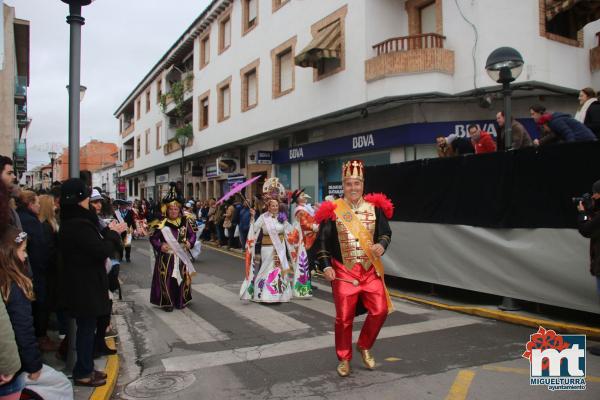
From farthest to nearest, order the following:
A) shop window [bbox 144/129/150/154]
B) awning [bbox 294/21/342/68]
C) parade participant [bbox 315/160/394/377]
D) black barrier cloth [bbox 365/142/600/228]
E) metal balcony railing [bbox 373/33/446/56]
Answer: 1. shop window [bbox 144/129/150/154]
2. awning [bbox 294/21/342/68]
3. metal balcony railing [bbox 373/33/446/56]
4. black barrier cloth [bbox 365/142/600/228]
5. parade participant [bbox 315/160/394/377]

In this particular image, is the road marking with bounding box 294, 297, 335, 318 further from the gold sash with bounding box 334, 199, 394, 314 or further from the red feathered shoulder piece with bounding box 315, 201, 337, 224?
the red feathered shoulder piece with bounding box 315, 201, 337, 224

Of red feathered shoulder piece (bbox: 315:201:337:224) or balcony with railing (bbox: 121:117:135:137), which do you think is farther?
balcony with railing (bbox: 121:117:135:137)

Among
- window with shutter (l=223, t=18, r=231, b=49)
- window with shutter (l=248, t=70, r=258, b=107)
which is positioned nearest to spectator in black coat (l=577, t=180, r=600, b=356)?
window with shutter (l=248, t=70, r=258, b=107)

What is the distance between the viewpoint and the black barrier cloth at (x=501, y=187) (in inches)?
258

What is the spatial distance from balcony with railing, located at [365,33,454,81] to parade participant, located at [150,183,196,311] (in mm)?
7753

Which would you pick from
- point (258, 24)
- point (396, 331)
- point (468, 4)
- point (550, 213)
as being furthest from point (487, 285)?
point (258, 24)

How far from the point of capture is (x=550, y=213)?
6.83 metres

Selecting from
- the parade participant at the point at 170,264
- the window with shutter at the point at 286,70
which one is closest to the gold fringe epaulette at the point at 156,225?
the parade participant at the point at 170,264

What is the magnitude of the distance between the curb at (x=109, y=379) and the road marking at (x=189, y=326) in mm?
1017

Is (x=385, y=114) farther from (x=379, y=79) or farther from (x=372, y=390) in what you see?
(x=372, y=390)

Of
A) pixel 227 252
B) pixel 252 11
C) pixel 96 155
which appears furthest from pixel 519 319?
pixel 96 155

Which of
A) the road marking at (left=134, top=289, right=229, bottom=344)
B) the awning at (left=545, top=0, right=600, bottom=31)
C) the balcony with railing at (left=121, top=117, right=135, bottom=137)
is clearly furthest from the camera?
the balcony with railing at (left=121, top=117, right=135, bottom=137)

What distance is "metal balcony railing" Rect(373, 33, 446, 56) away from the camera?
43.6ft

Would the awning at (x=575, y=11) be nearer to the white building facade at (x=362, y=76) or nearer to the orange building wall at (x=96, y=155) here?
the white building facade at (x=362, y=76)
